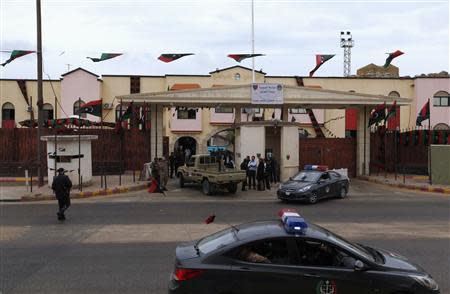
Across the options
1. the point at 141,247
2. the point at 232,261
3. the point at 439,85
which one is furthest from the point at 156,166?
the point at 439,85

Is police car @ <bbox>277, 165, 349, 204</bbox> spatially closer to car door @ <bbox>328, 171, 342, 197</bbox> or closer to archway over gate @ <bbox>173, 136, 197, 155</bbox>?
car door @ <bbox>328, 171, 342, 197</bbox>

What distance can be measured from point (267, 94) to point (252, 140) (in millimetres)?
3032

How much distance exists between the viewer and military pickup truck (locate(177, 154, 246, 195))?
826 inches

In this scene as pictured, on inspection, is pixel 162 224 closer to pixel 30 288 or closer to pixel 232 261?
pixel 30 288

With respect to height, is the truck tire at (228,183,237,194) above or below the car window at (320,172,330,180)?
below

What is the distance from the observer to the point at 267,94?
27.8 meters

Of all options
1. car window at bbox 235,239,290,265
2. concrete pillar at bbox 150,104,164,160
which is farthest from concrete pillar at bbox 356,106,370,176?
car window at bbox 235,239,290,265

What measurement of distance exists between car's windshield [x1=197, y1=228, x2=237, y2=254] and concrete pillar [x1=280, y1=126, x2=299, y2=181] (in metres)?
20.3

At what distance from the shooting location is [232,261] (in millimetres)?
6066

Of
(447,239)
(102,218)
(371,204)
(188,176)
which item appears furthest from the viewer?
(188,176)

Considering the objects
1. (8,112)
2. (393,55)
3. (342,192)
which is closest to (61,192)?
(342,192)

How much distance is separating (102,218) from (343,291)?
10.8 m

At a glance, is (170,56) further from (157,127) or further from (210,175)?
(210,175)

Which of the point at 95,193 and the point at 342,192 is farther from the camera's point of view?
the point at 95,193
